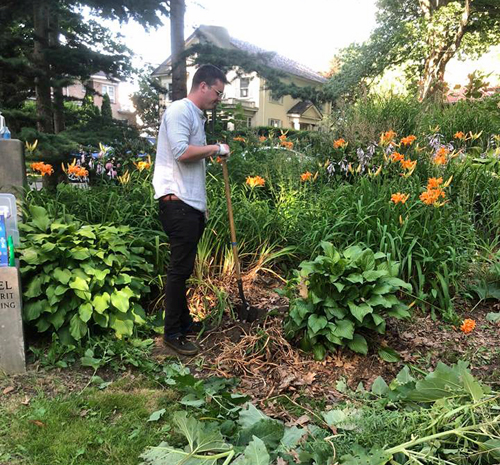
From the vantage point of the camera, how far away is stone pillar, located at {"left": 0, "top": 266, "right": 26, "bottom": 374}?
2764 mm

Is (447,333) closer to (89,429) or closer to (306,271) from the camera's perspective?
(306,271)

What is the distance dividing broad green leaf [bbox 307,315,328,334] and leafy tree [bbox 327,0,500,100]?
→ 10.8 m

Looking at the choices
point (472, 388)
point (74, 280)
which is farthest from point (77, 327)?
point (472, 388)

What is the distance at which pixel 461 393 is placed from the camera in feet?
Answer: 6.15

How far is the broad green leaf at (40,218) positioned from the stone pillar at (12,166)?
0.56 meters

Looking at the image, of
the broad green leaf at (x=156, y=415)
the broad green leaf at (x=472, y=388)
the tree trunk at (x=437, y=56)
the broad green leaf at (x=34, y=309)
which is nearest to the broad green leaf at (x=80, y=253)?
the broad green leaf at (x=34, y=309)

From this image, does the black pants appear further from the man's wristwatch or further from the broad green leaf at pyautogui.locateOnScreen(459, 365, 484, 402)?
the broad green leaf at pyautogui.locateOnScreen(459, 365, 484, 402)

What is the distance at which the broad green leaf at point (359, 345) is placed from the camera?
2.79 metres

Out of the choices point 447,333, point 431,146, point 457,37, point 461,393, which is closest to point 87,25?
point 431,146

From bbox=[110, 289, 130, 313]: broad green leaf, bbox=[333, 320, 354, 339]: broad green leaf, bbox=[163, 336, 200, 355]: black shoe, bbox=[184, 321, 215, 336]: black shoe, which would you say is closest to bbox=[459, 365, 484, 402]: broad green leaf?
bbox=[333, 320, 354, 339]: broad green leaf

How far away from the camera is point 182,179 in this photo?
9.77ft

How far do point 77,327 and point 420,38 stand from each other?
1688cm

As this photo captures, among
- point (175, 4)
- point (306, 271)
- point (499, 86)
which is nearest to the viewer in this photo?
point (306, 271)

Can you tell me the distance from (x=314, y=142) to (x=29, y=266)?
176 inches
